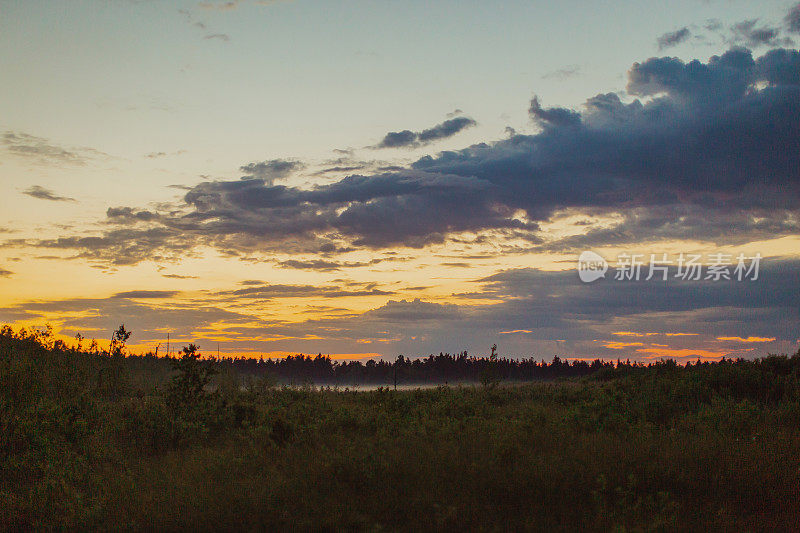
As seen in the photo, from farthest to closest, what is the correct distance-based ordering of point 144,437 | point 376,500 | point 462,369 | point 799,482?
point 462,369
point 144,437
point 799,482
point 376,500

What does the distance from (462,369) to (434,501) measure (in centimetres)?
9623

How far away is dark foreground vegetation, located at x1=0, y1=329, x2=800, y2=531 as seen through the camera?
8.91 metres

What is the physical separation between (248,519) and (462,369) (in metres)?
96.7

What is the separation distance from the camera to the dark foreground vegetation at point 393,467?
29.2ft

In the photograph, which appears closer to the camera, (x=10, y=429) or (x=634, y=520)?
(x=634, y=520)

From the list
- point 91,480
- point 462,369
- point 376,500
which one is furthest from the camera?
point 462,369

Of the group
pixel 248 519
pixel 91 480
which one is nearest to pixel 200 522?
pixel 248 519

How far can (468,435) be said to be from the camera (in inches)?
503

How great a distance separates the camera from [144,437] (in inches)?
604

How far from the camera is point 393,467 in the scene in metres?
10.2

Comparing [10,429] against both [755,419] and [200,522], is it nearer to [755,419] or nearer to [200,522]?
[200,522]

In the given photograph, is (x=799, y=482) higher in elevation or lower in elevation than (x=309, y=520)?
higher

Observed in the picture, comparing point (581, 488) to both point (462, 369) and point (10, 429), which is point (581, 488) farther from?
point (462, 369)

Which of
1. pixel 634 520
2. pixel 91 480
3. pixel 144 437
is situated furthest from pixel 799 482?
pixel 144 437
